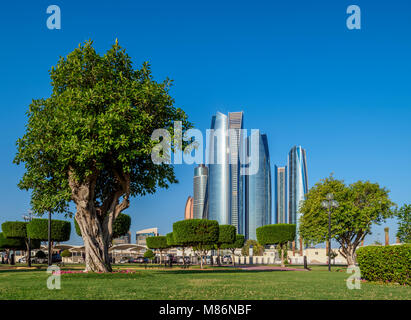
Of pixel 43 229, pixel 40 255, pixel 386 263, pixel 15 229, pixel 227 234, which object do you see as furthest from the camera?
pixel 40 255

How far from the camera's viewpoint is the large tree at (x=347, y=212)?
1892 inches

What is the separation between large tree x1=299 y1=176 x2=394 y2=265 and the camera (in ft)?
158

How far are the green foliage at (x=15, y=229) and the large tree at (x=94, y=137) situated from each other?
3836 centimetres

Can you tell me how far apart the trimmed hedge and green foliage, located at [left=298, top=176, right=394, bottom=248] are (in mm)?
28387

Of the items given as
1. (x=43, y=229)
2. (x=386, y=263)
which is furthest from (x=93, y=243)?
(x=43, y=229)

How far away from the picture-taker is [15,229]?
2426 inches

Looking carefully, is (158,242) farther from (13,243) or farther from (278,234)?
(278,234)

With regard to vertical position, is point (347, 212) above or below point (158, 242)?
above

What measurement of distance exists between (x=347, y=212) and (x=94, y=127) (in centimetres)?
3397

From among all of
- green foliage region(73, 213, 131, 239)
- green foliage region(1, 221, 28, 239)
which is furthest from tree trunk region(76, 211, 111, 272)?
green foliage region(1, 221, 28, 239)

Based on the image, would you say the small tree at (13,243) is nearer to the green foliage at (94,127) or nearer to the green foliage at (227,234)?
the green foliage at (227,234)
